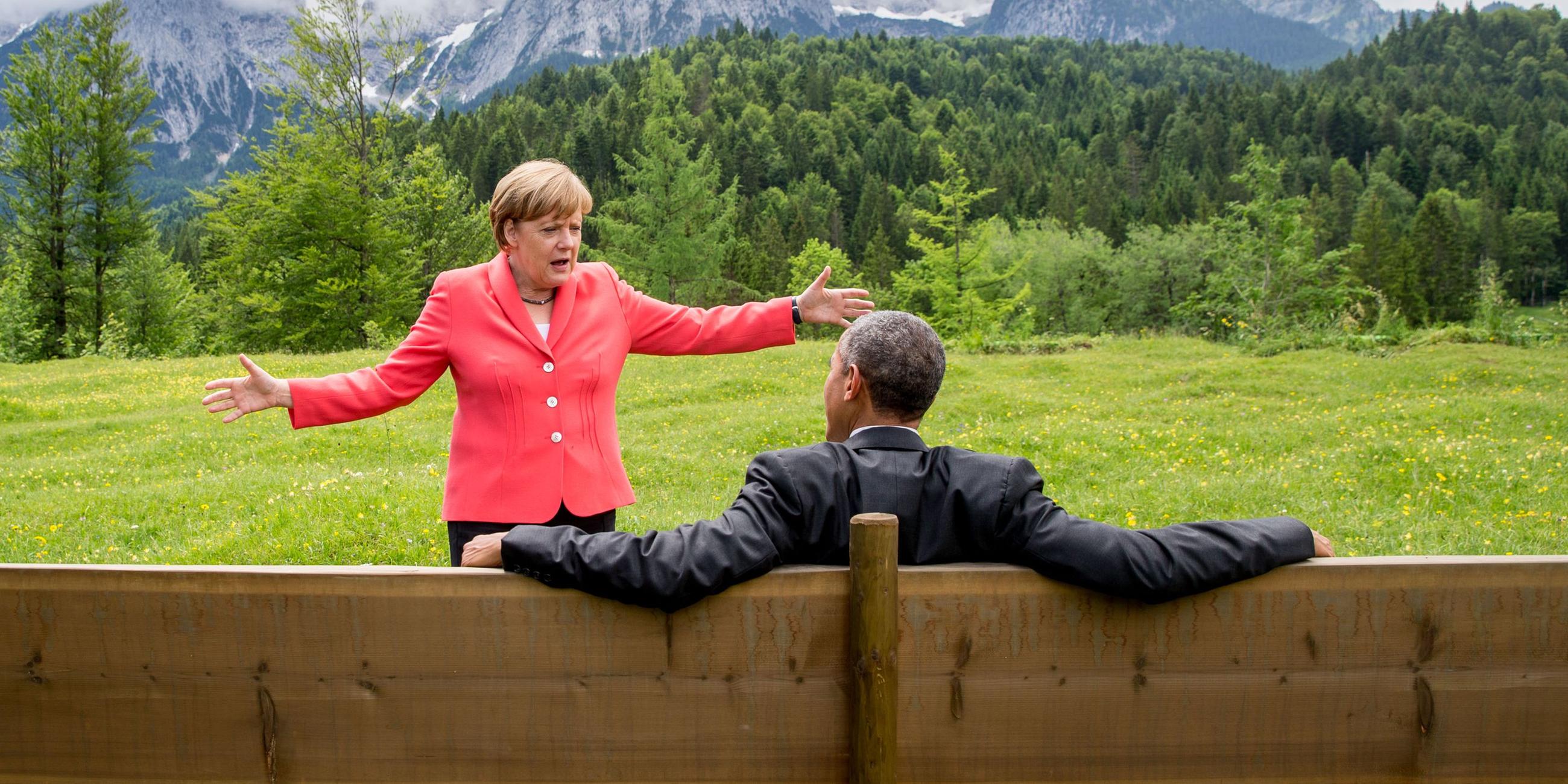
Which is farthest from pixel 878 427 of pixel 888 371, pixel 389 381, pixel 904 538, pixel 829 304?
pixel 389 381

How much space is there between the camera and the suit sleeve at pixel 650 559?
2146 mm

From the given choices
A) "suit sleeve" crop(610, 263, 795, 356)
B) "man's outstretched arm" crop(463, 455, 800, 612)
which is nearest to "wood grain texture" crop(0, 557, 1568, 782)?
"man's outstretched arm" crop(463, 455, 800, 612)

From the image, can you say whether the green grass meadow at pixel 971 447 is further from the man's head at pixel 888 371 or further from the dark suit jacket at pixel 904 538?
the dark suit jacket at pixel 904 538

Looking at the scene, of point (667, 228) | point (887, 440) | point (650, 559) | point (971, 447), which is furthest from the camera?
point (667, 228)

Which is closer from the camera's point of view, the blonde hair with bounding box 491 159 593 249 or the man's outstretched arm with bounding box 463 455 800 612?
the man's outstretched arm with bounding box 463 455 800 612

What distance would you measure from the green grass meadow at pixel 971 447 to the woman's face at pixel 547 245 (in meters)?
4.12

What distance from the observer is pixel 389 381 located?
3451 mm

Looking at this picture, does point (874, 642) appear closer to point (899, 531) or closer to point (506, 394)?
point (899, 531)

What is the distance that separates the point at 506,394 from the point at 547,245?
1.62 feet

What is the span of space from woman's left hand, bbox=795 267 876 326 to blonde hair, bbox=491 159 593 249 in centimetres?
89

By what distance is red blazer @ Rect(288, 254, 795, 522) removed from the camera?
3.39 metres

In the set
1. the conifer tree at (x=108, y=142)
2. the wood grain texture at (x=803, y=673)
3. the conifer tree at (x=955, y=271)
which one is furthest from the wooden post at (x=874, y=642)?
the conifer tree at (x=108, y=142)

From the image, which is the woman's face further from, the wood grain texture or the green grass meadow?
the green grass meadow

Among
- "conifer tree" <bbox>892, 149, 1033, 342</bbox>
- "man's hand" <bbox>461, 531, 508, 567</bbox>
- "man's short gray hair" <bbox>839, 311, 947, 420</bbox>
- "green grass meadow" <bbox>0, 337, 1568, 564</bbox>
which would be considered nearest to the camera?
"man's hand" <bbox>461, 531, 508, 567</bbox>
